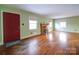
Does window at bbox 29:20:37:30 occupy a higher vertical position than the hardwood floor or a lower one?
higher

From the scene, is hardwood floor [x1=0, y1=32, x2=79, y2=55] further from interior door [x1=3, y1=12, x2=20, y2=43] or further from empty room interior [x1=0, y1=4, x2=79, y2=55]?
interior door [x1=3, y1=12, x2=20, y2=43]

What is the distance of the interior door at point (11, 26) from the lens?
6.25 meters

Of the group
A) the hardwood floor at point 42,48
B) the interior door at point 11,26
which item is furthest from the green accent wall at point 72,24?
the interior door at point 11,26

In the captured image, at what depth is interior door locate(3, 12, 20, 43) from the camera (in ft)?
20.5

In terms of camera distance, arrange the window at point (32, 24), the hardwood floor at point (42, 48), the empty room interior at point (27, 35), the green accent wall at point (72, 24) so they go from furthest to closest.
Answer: the green accent wall at point (72, 24) → the window at point (32, 24) → the empty room interior at point (27, 35) → the hardwood floor at point (42, 48)

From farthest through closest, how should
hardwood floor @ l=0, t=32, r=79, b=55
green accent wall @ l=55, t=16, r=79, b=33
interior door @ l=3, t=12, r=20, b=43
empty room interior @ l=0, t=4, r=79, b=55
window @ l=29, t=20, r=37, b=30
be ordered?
1. green accent wall @ l=55, t=16, r=79, b=33
2. window @ l=29, t=20, r=37, b=30
3. interior door @ l=3, t=12, r=20, b=43
4. empty room interior @ l=0, t=4, r=79, b=55
5. hardwood floor @ l=0, t=32, r=79, b=55

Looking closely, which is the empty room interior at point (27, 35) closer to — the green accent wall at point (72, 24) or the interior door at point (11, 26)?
the interior door at point (11, 26)

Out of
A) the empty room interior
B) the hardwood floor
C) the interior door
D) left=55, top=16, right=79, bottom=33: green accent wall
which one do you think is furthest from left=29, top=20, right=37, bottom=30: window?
left=55, top=16, right=79, bottom=33: green accent wall

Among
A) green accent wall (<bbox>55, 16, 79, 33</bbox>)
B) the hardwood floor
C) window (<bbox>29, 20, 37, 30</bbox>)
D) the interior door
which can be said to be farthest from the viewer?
green accent wall (<bbox>55, 16, 79, 33</bbox>)

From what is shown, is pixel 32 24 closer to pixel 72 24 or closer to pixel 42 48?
pixel 42 48
